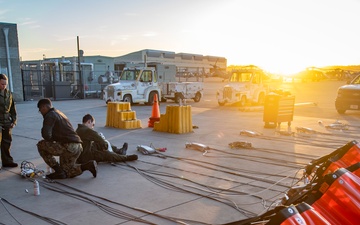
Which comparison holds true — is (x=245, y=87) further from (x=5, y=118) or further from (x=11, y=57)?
(x=11, y=57)

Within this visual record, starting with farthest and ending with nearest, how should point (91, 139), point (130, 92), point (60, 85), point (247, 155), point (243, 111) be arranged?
point (60, 85) < point (130, 92) < point (243, 111) < point (247, 155) < point (91, 139)

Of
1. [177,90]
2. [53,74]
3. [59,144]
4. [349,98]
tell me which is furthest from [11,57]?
[349,98]

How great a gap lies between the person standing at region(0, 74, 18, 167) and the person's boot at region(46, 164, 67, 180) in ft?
4.70

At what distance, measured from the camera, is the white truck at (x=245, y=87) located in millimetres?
19406

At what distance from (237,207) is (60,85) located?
23.7 meters

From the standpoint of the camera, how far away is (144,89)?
20.6 metres

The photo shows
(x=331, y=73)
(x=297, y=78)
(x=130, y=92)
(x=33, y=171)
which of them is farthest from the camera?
(x=331, y=73)

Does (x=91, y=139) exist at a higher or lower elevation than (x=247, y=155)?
higher

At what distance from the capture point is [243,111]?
17531 mm

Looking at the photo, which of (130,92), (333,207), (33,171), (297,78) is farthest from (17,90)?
(297,78)

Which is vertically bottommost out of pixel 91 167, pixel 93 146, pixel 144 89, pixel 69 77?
pixel 91 167

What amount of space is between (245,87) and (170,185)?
15.1 meters

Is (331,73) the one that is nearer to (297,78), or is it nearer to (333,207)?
(297,78)

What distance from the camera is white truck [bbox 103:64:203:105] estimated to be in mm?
19359
